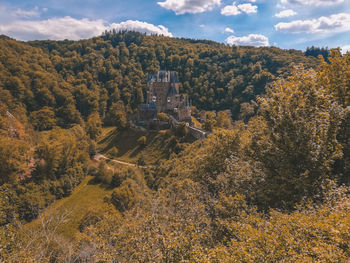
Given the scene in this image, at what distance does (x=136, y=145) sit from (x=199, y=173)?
123 feet

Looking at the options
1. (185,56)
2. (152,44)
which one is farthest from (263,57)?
(152,44)

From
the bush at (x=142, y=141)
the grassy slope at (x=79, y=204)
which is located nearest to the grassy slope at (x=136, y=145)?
the bush at (x=142, y=141)

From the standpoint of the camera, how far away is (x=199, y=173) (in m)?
24.3

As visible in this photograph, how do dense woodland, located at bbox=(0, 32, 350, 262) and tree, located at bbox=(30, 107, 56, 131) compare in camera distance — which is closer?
dense woodland, located at bbox=(0, 32, 350, 262)

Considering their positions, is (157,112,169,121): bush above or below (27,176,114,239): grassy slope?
above

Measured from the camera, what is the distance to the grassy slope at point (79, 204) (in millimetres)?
29341

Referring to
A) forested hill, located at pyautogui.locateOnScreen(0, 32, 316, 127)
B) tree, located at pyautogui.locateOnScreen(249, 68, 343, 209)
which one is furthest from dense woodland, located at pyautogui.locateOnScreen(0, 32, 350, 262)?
forested hill, located at pyautogui.locateOnScreen(0, 32, 316, 127)

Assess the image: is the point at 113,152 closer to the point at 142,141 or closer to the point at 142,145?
the point at 142,145

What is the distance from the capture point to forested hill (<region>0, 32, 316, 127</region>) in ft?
282

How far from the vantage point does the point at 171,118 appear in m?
60.6

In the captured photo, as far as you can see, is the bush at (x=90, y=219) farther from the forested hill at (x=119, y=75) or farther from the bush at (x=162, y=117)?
the forested hill at (x=119, y=75)

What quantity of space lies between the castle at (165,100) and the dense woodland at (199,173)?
31.3 ft

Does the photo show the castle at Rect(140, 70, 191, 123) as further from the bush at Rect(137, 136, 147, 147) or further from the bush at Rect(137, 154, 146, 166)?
the bush at Rect(137, 154, 146, 166)

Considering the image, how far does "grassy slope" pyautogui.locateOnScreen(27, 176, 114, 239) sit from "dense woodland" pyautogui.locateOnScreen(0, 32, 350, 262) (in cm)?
153
